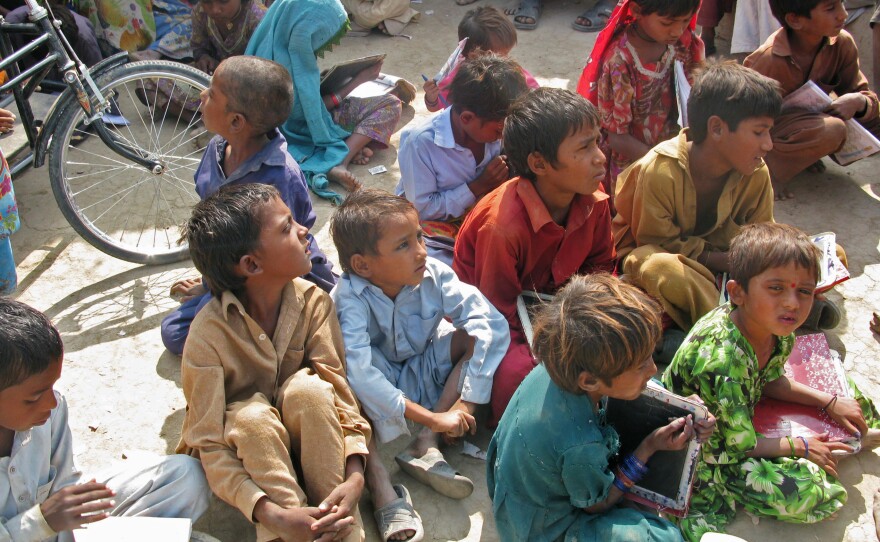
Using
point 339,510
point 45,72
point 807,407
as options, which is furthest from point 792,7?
point 45,72

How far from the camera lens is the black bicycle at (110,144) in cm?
342

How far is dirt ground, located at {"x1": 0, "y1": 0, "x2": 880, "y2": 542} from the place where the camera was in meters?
2.54

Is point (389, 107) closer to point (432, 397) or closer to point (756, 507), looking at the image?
point (432, 397)

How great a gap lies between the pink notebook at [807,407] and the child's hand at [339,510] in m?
1.33

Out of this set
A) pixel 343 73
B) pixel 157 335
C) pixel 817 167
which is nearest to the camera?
pixel 157 335

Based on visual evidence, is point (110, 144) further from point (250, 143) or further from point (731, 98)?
point (731, 98)

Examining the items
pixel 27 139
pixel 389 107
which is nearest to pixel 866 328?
pixel 389 107

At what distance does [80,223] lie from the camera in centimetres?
347

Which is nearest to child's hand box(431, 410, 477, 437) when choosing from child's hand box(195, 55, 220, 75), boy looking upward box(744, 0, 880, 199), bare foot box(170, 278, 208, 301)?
bare foot box(170, 278, 208, 301)

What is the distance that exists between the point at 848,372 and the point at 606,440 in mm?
1419

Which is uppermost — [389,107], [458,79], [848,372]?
[458,79]

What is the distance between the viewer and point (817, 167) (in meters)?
4.16

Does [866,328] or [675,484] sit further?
[866,328]

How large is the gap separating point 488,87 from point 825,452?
1.78 m
